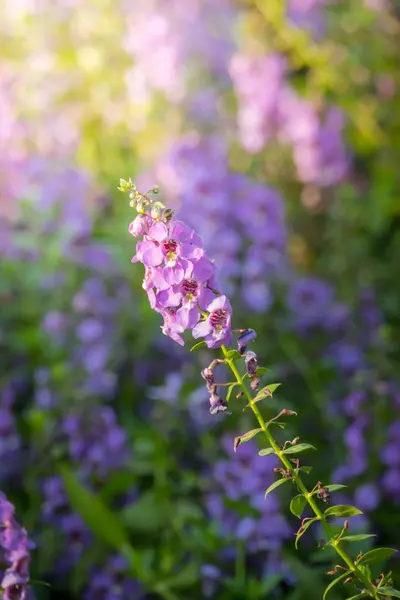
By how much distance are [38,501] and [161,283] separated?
1203mm

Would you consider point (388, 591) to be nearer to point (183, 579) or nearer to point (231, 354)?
point (231, 354)

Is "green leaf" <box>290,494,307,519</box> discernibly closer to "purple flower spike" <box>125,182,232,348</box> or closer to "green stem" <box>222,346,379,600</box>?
"green stem" <box>222,346,379,600</box>

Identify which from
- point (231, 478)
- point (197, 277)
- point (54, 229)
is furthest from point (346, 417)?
point (197, 277)

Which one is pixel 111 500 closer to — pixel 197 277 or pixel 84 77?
pixel 197 277

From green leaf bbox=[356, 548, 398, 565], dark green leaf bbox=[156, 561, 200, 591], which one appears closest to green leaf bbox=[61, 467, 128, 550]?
dark green leaf bbox=[156, 561, 200, 591]

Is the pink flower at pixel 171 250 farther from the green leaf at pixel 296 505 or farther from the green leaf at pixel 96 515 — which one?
the green leaf at pixel 96 515

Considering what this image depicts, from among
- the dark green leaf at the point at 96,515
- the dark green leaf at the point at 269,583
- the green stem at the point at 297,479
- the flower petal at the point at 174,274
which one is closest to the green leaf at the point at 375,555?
the green stem at the point at 297,479

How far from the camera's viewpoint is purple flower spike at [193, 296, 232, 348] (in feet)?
3.71

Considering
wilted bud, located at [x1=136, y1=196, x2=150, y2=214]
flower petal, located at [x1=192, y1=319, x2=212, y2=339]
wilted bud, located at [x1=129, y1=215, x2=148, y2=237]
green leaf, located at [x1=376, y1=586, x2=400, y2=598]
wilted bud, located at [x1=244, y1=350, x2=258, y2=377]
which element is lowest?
green leaf, located at [x1=376, y1=586, x2=400, y2=598]

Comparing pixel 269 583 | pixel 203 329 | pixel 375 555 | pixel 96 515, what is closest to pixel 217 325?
pixel 203 329

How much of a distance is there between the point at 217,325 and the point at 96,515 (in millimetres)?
963

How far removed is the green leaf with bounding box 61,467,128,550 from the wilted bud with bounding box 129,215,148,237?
3.20 ft

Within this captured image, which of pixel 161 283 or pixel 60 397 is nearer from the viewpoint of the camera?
pixel 161 283

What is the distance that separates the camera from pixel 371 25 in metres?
3.72
